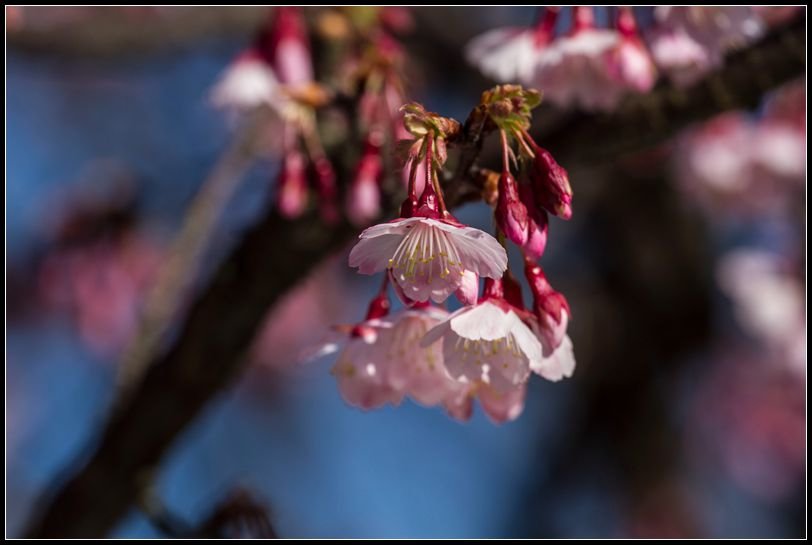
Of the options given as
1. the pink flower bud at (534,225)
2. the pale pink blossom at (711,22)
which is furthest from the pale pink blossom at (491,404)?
the pale pink blossom at (711,22)

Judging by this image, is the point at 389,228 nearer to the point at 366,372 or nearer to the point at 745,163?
the point at 366,372

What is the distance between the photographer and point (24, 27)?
282 cm

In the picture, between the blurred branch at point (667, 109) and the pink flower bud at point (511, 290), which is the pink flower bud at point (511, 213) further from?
the blurred branch at point (667, 109)

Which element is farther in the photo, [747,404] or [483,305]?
[747,404]

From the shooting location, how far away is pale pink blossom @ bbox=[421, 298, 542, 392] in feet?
3.34

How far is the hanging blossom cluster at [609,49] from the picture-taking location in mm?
1479

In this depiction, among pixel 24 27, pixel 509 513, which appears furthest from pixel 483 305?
pixel 509 513

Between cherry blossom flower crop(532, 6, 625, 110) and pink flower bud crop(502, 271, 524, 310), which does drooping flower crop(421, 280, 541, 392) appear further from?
cherry blossom flower crop(532, 6, 625, 110)

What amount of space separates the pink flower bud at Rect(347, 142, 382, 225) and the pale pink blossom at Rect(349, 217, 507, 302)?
58 cm

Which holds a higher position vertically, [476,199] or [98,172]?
[98,172]

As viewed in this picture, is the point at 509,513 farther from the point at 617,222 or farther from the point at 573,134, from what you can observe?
the point at 573,134

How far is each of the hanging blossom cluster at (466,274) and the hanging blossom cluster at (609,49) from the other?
388mm

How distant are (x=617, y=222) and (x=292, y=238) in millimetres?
3324

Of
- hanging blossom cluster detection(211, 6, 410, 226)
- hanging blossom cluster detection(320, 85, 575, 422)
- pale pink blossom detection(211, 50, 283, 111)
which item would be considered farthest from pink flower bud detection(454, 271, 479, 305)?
pale pink blossom detection(211, 50, 283, 111)
